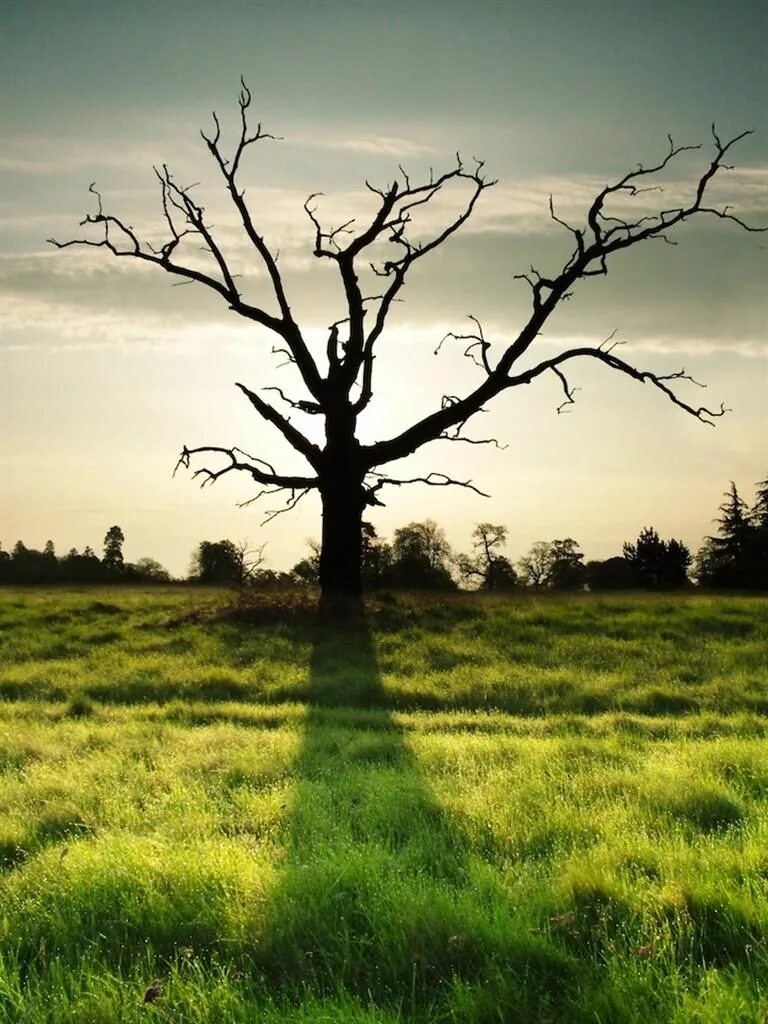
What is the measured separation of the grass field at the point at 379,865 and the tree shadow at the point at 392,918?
0.6 inches

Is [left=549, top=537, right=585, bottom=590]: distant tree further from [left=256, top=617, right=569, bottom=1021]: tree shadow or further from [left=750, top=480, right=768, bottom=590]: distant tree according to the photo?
[left=256, top=617, right=569, bottom=1021]: tree shadow

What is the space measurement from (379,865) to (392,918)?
0.73m

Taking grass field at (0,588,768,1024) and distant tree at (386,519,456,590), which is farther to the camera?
distant tree at (386,519,456,590)

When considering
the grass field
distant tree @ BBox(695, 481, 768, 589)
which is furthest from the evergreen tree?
the grass field

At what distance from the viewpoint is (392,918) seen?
14.3 ft

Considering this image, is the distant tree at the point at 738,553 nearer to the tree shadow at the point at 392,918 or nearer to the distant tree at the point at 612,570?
the distant tree at the point at 612,570

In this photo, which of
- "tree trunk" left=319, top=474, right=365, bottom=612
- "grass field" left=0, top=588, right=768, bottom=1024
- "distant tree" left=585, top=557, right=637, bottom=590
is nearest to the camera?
"grass field" left=0, top=588, right=768, bottom=1024

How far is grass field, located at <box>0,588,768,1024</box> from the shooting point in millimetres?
3789

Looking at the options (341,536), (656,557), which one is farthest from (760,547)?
(341,536)

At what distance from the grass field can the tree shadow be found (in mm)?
15

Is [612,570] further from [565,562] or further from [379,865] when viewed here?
[379,865]

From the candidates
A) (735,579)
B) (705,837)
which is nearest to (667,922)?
(705,837)

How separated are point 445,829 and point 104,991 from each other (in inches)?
104

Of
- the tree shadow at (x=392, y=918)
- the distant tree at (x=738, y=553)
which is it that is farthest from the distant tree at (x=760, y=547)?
the tree shadow at (x=392, y=918)
